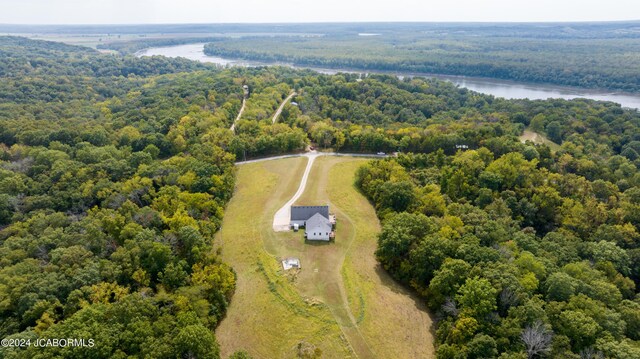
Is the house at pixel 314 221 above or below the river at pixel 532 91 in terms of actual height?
below

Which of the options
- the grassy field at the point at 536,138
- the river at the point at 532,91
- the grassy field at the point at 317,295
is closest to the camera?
the grassy field at the point at 317,295

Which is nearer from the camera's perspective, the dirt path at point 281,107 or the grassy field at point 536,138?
the grassy field at point 536,138

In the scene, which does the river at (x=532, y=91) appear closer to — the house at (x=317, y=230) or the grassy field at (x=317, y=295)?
the grassy field at (x=317, y=295)

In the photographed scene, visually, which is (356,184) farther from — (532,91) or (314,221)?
(532,91)

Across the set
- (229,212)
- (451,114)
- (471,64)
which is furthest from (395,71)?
(229,212)

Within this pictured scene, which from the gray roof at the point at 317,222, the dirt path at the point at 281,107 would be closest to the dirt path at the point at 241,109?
the dirt path at the point at 281,107

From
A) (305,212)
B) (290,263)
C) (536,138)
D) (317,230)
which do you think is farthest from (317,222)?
(536,138)

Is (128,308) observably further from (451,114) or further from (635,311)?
(451,114)
